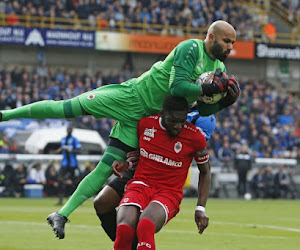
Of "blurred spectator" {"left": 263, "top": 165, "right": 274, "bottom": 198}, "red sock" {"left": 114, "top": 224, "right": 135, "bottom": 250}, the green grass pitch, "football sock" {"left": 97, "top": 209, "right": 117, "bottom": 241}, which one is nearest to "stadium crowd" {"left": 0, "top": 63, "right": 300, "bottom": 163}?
"blurred spectator" {"left": 263, "top": 165, "right": 274, "bottom": 198}

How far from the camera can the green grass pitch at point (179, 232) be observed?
10.6m

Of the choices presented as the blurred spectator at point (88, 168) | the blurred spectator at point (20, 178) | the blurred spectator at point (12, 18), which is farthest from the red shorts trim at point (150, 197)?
the blurred spectator at point (12, 18)

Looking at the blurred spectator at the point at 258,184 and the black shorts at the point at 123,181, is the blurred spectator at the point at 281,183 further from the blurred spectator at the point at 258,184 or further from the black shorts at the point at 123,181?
the black shorts at the point at 123,181

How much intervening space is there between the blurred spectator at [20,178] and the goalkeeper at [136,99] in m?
16.0

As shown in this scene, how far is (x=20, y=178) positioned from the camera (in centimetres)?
2423

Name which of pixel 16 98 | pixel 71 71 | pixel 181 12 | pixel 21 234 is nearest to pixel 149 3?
pixel 181 12

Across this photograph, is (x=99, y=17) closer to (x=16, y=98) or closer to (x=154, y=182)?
(x=16, y=98)

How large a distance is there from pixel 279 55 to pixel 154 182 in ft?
106

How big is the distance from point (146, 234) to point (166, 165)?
931 millimetres

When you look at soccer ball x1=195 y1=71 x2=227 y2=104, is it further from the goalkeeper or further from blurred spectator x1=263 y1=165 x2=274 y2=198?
blurred spectator x1=263 y1=165 x2=274 y2=198

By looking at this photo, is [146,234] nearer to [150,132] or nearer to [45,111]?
[150,132]

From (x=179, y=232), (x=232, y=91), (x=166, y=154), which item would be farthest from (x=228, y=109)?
(x=166, y=154)

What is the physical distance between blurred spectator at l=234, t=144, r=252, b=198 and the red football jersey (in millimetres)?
18951

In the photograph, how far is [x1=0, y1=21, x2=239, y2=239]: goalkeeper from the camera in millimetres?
8031
